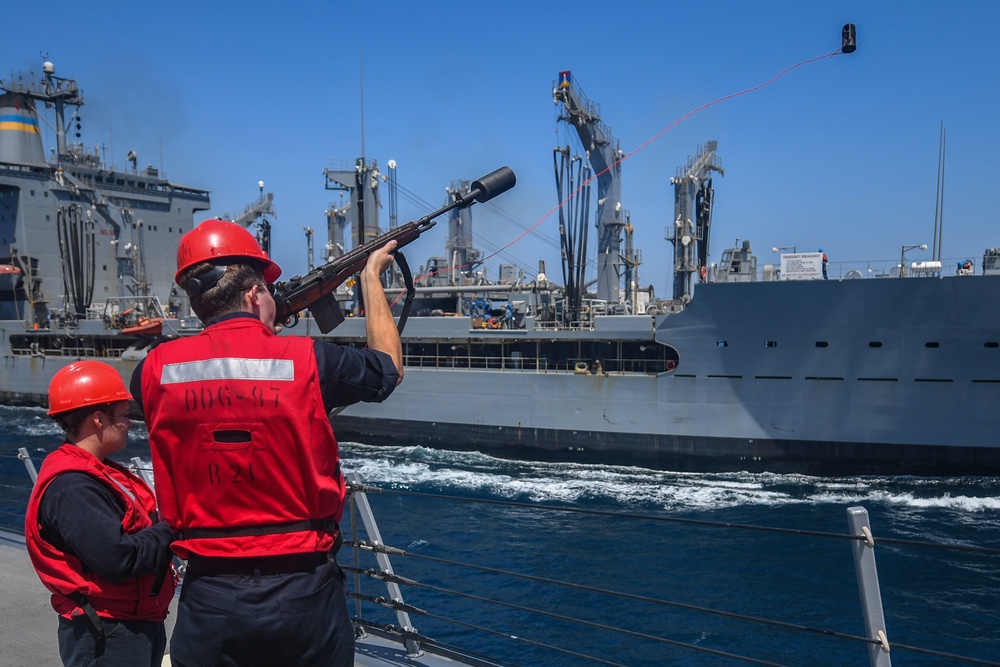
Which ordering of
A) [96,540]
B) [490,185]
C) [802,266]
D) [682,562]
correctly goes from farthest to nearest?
1. [802,266]
2. [682,562]
3. [490,185]
4. [96,540]

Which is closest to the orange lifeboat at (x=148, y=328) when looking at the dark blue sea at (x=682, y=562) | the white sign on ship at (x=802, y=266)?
the dark blue sea at (x=682, y=562)

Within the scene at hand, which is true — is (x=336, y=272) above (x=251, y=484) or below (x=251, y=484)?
above

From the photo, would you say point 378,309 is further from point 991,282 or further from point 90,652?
point 991,282

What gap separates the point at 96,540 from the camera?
189cm

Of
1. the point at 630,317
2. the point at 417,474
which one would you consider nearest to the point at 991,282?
the point at 630,317

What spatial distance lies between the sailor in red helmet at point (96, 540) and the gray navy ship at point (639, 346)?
12919 mm

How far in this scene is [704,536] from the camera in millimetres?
11211

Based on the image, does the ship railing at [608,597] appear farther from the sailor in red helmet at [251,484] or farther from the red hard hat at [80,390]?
the sailor in red helmet at [251,484]

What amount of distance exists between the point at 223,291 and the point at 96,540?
0.81 m

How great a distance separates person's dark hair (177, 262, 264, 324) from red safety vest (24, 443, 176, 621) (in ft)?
2.31

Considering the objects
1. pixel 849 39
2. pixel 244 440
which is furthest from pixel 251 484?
pixel 849 39

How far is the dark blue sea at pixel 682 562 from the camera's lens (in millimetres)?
7637

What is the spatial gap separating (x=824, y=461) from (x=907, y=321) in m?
3.28

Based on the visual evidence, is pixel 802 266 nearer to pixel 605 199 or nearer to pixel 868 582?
pixel 605 199
